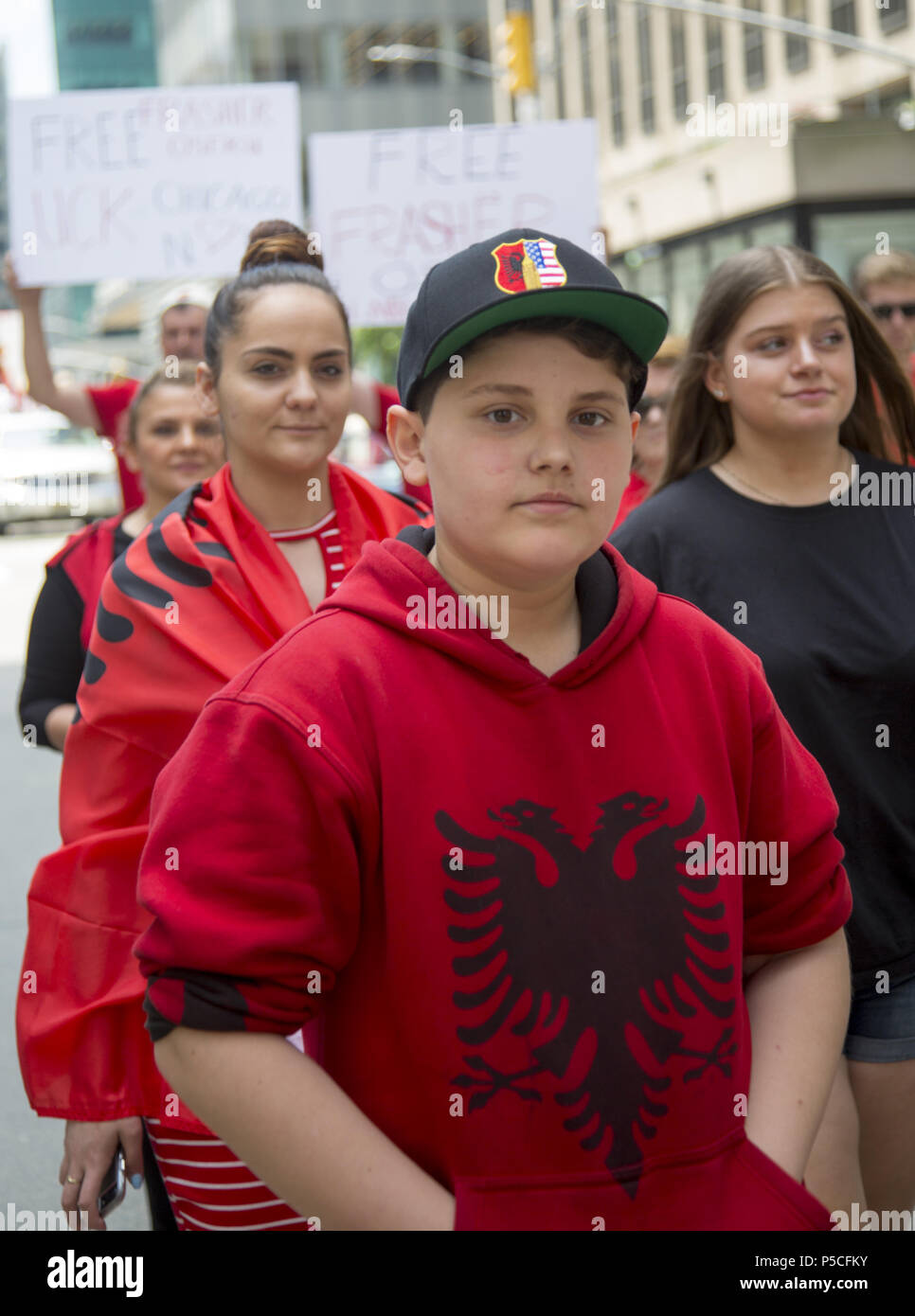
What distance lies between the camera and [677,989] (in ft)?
5.32

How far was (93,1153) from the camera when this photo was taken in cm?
241

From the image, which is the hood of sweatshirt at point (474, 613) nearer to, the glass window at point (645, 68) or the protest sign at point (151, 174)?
the protest sign at point (151, 174)

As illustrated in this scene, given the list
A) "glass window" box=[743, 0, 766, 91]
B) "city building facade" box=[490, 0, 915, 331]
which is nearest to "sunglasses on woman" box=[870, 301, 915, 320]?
"city building facade" box=[490, 0, 915, 331]

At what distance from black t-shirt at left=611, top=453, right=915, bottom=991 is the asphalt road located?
88.3 inches

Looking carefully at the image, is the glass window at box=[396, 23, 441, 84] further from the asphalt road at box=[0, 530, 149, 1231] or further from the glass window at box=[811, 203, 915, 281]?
the asphalt road at box=[0, 530, 149, 1231]

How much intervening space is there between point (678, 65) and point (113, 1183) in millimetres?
43398

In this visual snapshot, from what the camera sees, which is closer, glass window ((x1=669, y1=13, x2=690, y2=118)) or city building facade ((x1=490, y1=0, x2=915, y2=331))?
city building facade ((x1=490, y1=0, x2=915, y2=331))

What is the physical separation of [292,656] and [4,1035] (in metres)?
4.11

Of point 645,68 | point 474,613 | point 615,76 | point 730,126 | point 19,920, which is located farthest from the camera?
point 615,76

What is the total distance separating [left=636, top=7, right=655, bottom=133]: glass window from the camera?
43469 millimetres

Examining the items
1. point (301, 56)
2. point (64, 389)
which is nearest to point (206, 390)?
point (64, 389)

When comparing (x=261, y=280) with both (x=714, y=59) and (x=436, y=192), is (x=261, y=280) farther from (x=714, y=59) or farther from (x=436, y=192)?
(x=714, y=59)

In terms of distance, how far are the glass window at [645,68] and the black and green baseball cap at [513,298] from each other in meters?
44.9
